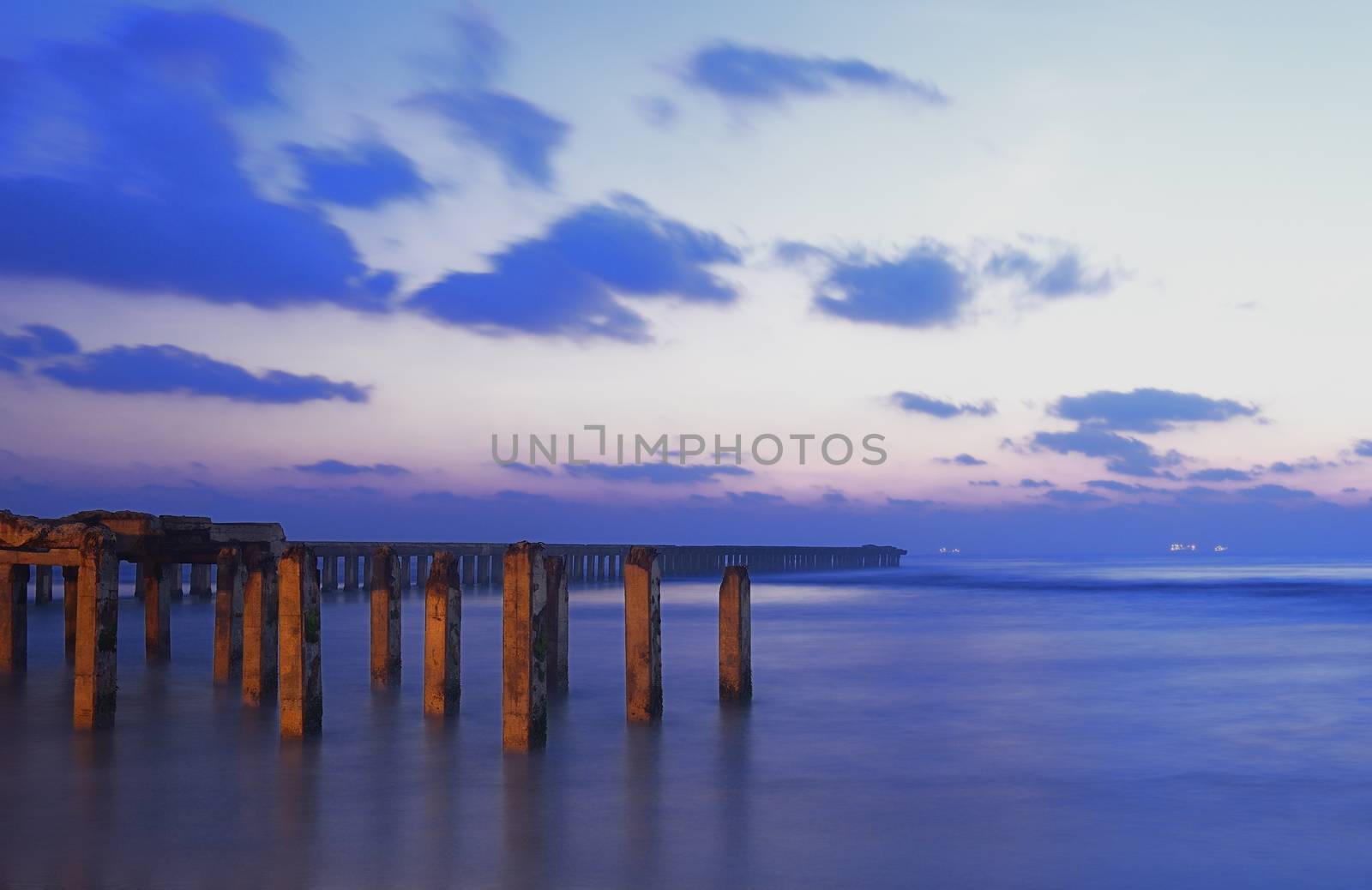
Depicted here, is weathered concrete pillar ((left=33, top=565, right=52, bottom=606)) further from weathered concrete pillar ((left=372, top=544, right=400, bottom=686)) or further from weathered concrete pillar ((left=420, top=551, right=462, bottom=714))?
weathered concrete pillar ((left=420, top=551, right=462, bottom=714))

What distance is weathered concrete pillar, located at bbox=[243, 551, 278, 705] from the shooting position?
501 inches

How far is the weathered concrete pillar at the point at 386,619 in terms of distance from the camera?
14.0 metres

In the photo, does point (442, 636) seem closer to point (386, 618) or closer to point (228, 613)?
point (386, 618)

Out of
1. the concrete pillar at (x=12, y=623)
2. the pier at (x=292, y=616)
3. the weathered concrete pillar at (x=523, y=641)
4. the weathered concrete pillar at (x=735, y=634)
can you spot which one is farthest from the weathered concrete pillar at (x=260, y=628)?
the concrete pillar at (x=12, y=623)

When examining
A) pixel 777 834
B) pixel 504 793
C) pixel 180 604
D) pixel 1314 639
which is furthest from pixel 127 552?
pixel 1314 639

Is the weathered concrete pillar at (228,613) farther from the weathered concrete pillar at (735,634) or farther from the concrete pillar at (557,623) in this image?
the weathered concrete pillar at (735,634)

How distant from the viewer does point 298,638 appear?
34.5 ft

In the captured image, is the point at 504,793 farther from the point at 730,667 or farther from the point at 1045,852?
the point at 730,667

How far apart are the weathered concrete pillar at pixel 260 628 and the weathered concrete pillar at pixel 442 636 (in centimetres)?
176

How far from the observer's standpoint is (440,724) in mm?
11945

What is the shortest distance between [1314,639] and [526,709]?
71.2ft

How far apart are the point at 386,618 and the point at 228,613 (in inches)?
96.1

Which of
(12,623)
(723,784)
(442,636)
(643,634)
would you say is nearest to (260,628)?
(442,636)

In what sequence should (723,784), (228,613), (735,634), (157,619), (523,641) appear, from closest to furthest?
(723,784)
(523,641)
(735,634)
(228,613)
(157,619)
